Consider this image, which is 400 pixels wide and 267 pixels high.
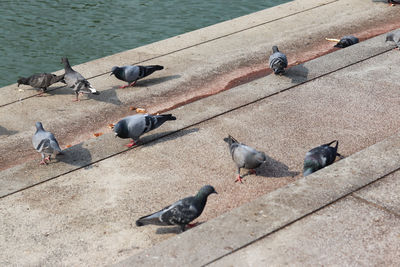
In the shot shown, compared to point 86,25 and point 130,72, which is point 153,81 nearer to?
point 130,72

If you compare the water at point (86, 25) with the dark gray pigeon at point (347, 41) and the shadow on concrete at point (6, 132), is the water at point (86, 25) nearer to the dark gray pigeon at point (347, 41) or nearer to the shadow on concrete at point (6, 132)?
the shadow on concrete at point (6, 132)

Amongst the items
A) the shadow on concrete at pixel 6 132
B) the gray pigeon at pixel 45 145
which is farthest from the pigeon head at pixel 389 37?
the shadow on concrete at pixel 6 132

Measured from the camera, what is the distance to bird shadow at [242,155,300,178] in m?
6.83

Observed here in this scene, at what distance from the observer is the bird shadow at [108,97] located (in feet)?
31.9

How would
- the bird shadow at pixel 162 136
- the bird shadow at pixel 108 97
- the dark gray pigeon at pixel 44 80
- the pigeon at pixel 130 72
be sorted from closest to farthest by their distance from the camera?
the bird shadow at pixel 162 136 → the bird shadow at pixel 108 97 → the pigeon at pixel 130 72 → the dark gray pigeon at pixel 44 80

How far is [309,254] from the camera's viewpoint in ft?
16.5

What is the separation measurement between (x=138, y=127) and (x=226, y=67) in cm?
351

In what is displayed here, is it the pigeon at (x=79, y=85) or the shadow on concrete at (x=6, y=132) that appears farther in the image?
the pigeon at (x=79, y=85)

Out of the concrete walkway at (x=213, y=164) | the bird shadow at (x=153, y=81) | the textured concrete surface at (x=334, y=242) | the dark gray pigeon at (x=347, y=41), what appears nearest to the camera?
the textured concrete surface at (x=334, y=242)

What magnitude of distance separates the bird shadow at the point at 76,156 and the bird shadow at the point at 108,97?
188 centimetres

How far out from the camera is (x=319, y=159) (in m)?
6.51

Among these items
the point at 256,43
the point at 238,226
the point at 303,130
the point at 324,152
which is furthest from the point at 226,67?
the point at 238,226

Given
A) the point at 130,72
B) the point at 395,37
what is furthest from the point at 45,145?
the point at 395,37

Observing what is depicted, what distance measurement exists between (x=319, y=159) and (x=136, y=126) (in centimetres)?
249
